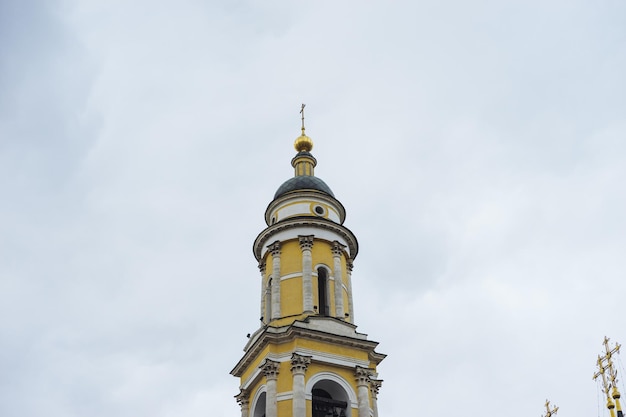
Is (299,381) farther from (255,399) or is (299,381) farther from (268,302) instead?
(268,302)

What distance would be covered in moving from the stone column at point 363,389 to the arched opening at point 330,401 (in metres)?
0.58

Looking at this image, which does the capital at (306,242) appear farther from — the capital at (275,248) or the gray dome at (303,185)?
the gray dome at (303,185)

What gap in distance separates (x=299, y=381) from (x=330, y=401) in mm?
1818

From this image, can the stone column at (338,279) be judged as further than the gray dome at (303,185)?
No

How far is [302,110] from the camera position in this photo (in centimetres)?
4188

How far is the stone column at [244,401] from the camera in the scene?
104 ft

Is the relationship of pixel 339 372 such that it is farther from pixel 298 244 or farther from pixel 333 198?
pixel 333 198

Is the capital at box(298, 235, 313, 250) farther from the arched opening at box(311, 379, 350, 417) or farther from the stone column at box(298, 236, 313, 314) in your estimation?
the arched opening at box(311, 379, 350, 417)

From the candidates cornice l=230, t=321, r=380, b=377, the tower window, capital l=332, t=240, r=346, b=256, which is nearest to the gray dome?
capital l=332, t=240, r=346, b=256

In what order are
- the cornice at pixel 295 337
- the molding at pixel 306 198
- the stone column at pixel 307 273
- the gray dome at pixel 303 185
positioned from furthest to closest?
1. the gray dome at pixel 303 185
2. the molding at pixel 306 198
3. the stone column at pixel 307 273
4. the cornice at pixel 295 337

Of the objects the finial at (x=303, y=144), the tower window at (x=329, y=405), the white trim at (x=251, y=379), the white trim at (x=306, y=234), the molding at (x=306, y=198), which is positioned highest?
the finial at (x=303, y=144)

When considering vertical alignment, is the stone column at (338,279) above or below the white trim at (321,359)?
above

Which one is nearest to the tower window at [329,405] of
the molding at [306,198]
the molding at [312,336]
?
the molding at [312,336]

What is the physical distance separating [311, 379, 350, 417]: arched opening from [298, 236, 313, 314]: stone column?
3255 mm
